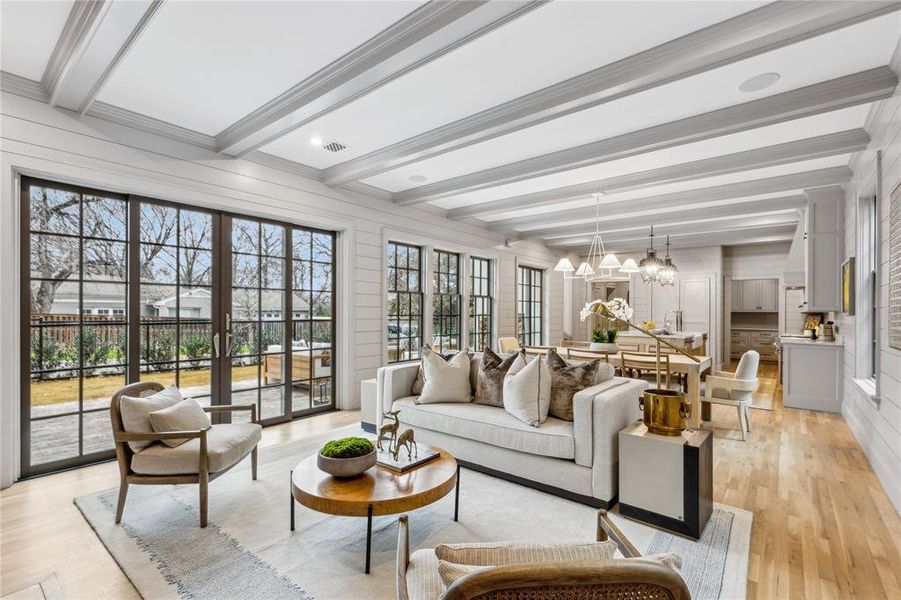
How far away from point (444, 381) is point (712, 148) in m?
3.33

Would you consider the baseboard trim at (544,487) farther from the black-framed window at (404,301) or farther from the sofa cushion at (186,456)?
the black-framed window at (404,301)

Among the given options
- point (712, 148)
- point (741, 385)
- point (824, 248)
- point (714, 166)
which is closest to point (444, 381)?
point (741, 385)

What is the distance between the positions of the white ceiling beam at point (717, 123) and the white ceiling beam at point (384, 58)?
201cm

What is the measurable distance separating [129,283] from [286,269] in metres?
1.49

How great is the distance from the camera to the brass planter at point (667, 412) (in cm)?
255

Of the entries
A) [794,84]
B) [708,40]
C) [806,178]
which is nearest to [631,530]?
[708,40]

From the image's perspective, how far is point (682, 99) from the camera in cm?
316

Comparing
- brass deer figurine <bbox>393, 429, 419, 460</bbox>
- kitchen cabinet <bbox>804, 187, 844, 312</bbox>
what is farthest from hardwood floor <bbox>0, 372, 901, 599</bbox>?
kitchen cabinet <bbox>804, 187, 844, 312</bbox>

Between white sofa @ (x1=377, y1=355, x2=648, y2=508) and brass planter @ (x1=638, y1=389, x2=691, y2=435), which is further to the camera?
white sofa @ (x1=377, y1=355, x2=648, y2=508)

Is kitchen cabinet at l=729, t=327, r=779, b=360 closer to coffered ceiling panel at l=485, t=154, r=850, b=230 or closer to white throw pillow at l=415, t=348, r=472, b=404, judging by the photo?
coffered ceiling panel at l=485, t=154, r=850, b=230

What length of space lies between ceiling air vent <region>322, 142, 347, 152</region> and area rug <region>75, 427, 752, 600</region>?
2996 mm

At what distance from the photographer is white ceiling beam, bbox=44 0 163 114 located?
2.23 m

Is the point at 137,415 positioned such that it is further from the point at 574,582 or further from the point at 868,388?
the point at 868,388

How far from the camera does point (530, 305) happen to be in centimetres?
912
